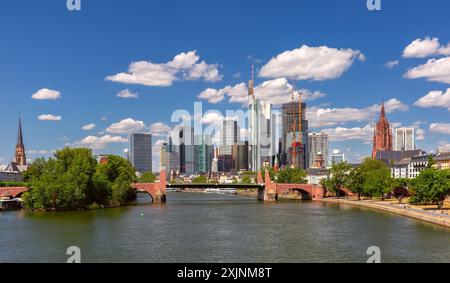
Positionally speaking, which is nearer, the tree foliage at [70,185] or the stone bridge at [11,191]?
the tree foliage at [70,185]

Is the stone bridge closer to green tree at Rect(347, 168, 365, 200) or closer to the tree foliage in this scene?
the tree foliage

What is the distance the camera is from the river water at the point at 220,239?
39.0m

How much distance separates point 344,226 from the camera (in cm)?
5822

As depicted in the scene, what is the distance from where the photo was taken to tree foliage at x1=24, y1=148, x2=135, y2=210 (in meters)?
76.3

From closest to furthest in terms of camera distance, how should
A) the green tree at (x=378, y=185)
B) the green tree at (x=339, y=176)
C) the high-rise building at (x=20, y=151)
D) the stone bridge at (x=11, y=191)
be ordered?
the stone bridge at (x=11, y=191) → the green tree at (x=378, y=185) → the green tree at (x=339, y=176) → the high-rise building at (x=20, y=151)

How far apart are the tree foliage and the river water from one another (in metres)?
7.45

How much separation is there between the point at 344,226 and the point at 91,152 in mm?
48490

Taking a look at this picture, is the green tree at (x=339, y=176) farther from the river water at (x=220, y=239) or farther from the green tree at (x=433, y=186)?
the river water at (x=220, y=239)

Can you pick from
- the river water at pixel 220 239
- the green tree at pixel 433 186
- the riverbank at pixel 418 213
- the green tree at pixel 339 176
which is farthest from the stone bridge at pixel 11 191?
the green tree at pixel 433 186

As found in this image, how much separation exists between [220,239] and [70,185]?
1425 inches

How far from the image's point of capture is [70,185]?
76562mm

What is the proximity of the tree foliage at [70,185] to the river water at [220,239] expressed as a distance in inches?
293
